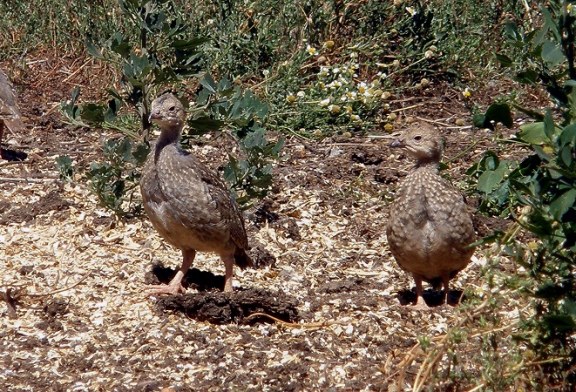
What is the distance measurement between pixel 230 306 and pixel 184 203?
31.6 inches

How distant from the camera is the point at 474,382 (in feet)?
20.6

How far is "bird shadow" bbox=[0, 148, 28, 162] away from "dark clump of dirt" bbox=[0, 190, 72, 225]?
1157mm

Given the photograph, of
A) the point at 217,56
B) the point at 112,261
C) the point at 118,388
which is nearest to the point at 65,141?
the point at 217,56

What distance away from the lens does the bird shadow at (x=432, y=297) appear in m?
8.15

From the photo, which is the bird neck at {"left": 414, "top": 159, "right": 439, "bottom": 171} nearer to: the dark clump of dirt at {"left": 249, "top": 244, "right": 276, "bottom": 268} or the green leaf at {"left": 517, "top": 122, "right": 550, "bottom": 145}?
the dark clump of dirt at {"left": 249, "top": 244, "right": 276, "bottom": 268}

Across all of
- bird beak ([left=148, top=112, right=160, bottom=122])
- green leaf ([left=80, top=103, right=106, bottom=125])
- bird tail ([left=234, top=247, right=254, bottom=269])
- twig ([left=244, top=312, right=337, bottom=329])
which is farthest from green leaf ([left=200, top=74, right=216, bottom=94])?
twig ([left=244, top=312, right=337, bottom=329])

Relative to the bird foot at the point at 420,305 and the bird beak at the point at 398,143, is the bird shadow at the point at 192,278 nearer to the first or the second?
the bird foot at the point at 420,305

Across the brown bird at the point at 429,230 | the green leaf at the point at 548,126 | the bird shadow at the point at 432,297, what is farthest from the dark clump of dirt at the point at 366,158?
the green leaf at the point at 548,126

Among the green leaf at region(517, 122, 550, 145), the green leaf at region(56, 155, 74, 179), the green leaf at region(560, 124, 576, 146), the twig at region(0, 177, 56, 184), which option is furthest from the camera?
the twig at region(0, 177, 56, 184)

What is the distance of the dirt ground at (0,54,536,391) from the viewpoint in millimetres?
6938

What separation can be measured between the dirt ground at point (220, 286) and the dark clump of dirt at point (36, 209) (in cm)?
1

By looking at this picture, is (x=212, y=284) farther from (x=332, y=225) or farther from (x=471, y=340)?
(x=471, y=340)

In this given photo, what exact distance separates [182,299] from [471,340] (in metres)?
1.82

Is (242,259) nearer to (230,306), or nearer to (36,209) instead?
(230,306)
